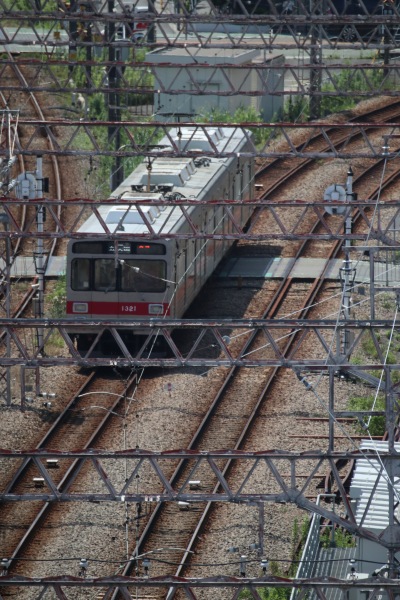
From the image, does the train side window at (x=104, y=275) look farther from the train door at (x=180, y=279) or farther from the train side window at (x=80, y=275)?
the train door at (x=180, y=279)

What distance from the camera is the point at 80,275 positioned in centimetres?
2275

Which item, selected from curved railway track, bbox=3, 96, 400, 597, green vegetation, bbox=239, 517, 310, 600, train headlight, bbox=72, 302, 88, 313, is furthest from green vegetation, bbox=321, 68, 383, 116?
green vegetation, bbox=239, 517, 310, 600

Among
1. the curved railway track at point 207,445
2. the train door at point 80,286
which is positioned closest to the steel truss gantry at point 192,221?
the train door at point 80,286

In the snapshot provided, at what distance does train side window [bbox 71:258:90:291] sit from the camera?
22703 mm

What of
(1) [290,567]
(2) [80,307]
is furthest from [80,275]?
(1) [290,567]

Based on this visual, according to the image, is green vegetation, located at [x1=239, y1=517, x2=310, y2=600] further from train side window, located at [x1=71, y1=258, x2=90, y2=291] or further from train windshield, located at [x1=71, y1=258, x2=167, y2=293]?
train side window, located at [x1=71, y1=258, x2=90, y2=291]

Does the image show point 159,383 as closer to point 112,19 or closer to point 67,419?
point 67,419

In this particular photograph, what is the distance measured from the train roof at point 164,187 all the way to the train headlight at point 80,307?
1.06 meters

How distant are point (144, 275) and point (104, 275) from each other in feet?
1.97

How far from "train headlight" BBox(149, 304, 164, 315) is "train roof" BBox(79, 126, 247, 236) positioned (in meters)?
1.10

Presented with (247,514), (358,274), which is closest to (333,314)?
(358,274)

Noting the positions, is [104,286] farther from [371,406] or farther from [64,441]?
[371,406]

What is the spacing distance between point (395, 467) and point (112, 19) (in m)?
12.4

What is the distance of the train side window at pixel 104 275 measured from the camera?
891 inches
